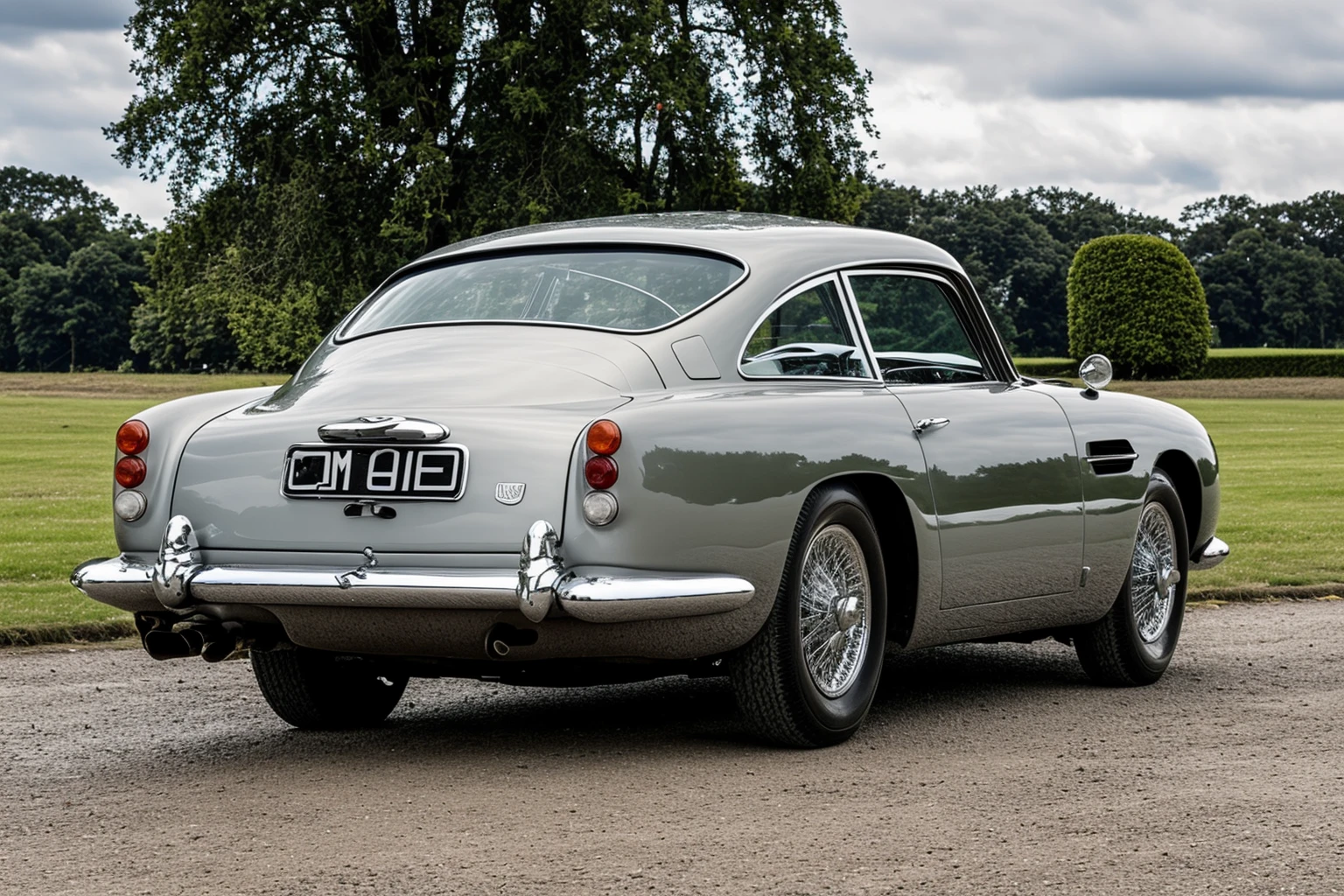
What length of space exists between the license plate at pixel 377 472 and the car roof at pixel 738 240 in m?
1.30

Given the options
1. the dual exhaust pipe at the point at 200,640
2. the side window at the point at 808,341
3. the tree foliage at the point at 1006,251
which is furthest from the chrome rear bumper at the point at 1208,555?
the tree foliage at the point at 1006,251

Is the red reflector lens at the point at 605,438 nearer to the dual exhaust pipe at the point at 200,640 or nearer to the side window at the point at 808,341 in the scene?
the side window at the point at 808,341

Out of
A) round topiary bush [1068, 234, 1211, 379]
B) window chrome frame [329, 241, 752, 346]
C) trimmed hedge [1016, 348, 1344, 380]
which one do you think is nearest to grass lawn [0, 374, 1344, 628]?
window chrome frame [329, 241, 752, 346]

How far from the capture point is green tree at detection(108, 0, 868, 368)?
99.6 ft

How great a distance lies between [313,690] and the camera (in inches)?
230

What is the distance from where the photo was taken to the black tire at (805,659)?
200 inches

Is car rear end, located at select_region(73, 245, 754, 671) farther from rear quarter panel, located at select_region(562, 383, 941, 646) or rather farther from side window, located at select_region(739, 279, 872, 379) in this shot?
side window, located at select_region(739, 279, 872, 379)

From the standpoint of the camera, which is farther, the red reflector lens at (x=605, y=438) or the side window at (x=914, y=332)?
the side window at (x=914, y=332)

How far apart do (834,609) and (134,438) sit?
2175 mm

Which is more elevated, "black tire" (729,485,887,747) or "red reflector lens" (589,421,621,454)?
"red reflector lens" (589,421,621,454)

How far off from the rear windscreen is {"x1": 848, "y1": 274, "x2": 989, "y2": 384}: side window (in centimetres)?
71

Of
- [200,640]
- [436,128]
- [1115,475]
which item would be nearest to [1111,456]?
[1115,475]

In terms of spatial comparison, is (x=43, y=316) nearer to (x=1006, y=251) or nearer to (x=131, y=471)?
(x=1006, y=251)

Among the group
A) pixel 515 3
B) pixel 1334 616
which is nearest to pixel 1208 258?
pixel 515 3
